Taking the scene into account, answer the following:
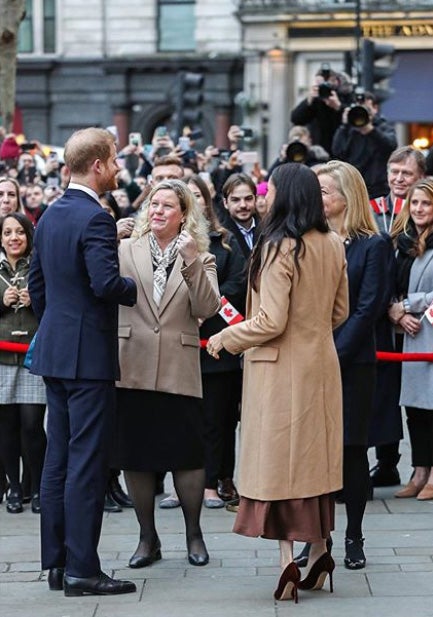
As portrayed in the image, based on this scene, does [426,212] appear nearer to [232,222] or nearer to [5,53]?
[232,222]

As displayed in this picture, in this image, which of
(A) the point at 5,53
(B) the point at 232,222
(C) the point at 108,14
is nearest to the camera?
(B) the point at 232,222

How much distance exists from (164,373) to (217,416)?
5.48ft

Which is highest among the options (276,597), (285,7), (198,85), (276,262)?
(285,7)

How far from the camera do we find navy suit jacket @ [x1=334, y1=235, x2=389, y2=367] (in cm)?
765

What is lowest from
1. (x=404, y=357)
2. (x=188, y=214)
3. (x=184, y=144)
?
(x=404, y=357)

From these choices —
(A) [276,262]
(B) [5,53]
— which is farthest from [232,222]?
(B) [5,53]

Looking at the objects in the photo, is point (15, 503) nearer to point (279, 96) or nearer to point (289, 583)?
point (289, 583)

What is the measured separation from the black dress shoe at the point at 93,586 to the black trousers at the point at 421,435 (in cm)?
282

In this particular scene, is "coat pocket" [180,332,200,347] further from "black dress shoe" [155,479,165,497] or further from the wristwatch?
"black dress shoe" [155,479,165,497]

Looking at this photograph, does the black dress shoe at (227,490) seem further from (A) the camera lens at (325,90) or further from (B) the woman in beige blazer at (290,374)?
(A) the camera lens at (325,90)

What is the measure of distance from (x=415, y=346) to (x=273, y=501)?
8.70ft

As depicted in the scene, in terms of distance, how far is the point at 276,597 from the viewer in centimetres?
689

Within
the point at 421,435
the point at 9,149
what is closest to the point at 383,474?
the point at 421,435

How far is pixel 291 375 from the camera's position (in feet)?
22.3
